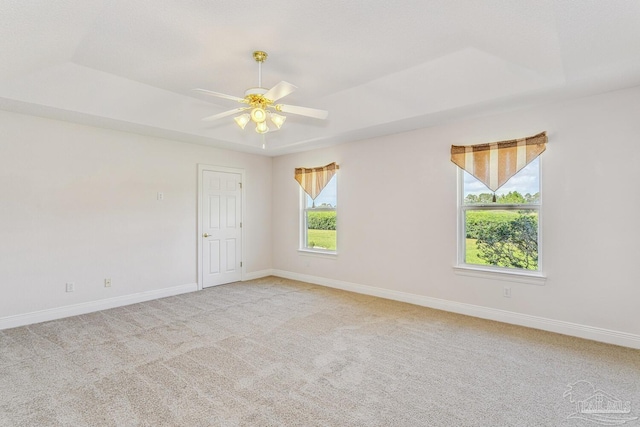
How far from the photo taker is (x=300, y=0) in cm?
231

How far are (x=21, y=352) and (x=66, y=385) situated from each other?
3.39 feet

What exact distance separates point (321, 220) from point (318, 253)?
1.97 ft

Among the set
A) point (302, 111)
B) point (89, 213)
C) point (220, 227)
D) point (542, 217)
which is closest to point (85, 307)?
point (89, 213)

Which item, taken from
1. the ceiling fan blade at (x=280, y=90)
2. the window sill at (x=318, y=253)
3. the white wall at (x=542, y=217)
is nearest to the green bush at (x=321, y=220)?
the white wall at (x=542, y=217)

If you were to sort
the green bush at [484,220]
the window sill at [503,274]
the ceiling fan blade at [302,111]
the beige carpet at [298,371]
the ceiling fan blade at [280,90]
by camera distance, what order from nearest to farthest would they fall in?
the beige carpet at [298,371], the ceiling fan blade at [280,90], the ceiling fan blade at [302,111], the window sill at [503,274], the green bush at [484,220]

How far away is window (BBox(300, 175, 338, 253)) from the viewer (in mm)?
5598

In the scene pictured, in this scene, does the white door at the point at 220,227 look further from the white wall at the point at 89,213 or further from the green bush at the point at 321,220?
the green bush at the point at 321,220

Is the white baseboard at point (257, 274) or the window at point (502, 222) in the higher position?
the window at point (502, 222)

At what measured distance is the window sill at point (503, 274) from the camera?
11.6 feet

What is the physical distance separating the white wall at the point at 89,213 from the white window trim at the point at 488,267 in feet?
13.2

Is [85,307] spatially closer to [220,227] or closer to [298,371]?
[220,227]

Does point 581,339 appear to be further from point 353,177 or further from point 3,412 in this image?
point 3,412

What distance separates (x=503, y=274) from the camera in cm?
376

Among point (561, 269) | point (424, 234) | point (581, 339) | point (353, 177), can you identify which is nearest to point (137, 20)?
point (353, 177)
